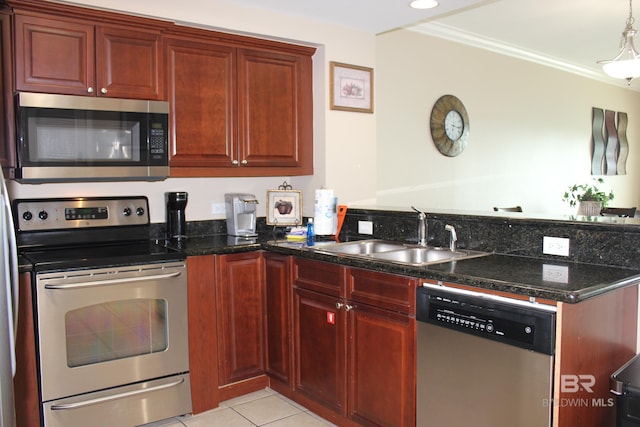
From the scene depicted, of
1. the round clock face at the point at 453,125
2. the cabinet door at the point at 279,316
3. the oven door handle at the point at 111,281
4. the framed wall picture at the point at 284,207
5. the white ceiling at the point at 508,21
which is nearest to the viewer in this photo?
the oven door handle at the point at 111,281

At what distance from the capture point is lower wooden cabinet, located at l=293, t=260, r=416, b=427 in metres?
2.28

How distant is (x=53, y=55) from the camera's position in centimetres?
266

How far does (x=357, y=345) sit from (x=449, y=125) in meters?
3.08

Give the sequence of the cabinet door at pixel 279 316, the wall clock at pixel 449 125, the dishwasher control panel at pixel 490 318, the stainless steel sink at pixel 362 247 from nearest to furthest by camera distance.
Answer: the dishwasher control panel at pixel 490 318, the cabinet door at pixel 279 316, the stainless steel sink at pixel 362 247, the wall clock at pixel 449 125

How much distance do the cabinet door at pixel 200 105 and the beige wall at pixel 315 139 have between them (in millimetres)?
174

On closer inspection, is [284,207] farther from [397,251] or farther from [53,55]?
[53,55]

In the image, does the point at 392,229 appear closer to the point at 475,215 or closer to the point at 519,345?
the point at 475,215

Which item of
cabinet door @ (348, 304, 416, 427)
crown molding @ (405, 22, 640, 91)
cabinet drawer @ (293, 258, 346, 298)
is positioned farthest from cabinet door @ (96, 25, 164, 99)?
crown molding @ (405, 22, 640, 91)

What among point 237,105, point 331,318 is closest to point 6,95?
point 237,105

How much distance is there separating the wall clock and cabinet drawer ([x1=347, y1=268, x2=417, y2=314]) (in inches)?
106

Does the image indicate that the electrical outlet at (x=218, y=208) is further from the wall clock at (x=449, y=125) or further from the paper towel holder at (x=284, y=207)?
the wall clock at (x=449, y=125)

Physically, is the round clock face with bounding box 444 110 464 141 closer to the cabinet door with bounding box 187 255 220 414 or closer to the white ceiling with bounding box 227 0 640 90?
the white ceiling with bounding box 227 0 640 90

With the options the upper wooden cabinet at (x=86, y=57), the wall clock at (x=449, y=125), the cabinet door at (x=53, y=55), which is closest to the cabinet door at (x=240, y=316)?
the upper wooden cabinet at (x=86, y=57)

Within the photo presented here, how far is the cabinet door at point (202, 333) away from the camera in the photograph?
287 cm
